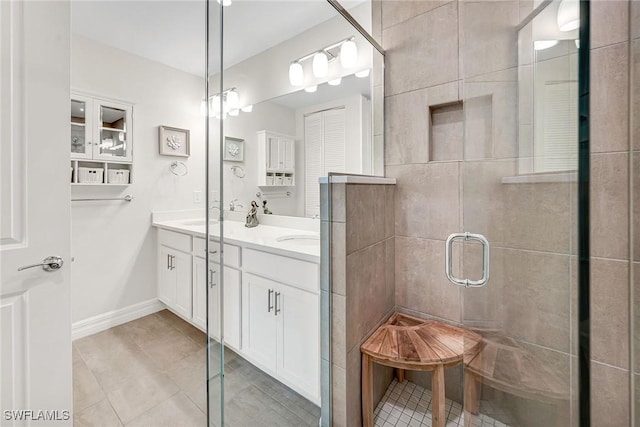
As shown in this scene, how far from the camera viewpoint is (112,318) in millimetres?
2506

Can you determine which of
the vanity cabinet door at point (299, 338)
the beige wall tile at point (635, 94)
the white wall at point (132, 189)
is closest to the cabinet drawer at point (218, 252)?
the vanity cabinet door at point (299, 338)

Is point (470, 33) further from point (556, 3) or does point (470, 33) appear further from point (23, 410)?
point (23, 410)

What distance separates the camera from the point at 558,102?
0.66 metres

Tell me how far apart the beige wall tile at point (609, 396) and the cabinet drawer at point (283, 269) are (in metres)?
1.18

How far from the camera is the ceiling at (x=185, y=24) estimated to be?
1371 millimetres

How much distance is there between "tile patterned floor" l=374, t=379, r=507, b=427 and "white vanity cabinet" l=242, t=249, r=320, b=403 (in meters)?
0.38

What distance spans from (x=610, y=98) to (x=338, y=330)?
1397mm

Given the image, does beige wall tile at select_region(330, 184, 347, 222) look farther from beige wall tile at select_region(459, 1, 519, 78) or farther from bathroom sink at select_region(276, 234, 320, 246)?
beige wall tile at select_region(459, 1, 519, 78)

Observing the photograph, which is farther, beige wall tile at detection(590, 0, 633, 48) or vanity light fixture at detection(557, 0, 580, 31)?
beige wall tile at detection(590, 0, 633, 48)

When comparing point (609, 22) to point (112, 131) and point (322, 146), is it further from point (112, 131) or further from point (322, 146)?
point (112, 131)

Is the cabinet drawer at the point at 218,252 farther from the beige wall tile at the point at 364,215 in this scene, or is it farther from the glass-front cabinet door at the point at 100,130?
the glass-front cabinet door at the point at 100,130

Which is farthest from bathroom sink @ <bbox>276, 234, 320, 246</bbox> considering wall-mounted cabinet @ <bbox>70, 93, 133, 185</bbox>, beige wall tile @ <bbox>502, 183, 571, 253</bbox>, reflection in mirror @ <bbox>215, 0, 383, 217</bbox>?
wall-mounted cabinet @ <bbox>70, 93, 133, 185</bbox>

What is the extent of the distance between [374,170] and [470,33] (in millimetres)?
783

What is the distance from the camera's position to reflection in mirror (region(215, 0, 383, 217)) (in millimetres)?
1557
